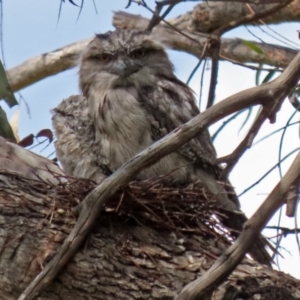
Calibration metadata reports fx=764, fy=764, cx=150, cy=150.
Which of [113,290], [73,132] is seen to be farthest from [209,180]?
[113,290]

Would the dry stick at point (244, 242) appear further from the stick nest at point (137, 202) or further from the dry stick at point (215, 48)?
the dry stick at point (215, 48)

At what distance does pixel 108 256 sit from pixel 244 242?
0.73 meters

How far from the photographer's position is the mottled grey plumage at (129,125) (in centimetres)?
365

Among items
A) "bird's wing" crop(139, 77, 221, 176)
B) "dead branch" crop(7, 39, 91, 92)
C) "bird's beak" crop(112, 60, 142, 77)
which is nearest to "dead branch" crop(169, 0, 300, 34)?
"dead branch" crop(7, 39, 91, 92)

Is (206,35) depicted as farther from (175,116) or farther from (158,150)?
(158,150)

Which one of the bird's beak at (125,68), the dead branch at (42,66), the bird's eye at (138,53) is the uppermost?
the dead branch at (42,66)

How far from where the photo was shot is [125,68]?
3975 mm

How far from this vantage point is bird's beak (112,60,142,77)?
3.95 metres

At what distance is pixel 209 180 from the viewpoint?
3.72m

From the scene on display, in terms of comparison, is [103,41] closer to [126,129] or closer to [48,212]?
[126,129]

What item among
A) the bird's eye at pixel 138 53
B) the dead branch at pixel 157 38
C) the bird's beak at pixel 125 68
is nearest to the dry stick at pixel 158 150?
the bird's beak at pixel 125 68

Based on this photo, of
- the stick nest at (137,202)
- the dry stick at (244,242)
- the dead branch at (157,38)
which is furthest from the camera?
the dead branch at (157,38)

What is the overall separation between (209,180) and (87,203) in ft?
3.78

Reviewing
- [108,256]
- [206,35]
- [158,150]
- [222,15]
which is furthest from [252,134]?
[222,15]
